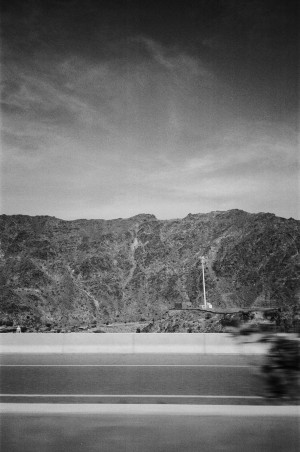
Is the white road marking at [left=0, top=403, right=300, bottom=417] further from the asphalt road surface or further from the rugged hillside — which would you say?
the rugged hillside

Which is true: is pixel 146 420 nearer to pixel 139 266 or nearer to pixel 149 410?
pixel 149 410

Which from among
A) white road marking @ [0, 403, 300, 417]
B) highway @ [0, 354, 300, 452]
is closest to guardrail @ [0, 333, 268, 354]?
highway @ [0, 354, 300, 452]

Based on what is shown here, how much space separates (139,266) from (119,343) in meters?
70.4

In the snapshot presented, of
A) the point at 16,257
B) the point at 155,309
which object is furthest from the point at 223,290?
the point at 16,257

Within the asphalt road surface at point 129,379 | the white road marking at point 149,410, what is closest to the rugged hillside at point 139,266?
the asphalt road surface at point 129,379

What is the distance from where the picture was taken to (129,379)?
888 cm

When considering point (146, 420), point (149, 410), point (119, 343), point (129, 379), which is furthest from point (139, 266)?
point (146, 420)

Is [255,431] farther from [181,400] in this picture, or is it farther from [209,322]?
[209,322]

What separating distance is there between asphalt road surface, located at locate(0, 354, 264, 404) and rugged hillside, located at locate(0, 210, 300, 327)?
179 feet

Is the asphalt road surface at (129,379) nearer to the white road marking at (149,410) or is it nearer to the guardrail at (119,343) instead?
the guardrail at (119,343)

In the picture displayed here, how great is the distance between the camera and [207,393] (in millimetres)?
7348

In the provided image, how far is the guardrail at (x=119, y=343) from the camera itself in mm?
12523

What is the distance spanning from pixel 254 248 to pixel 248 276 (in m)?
4.97

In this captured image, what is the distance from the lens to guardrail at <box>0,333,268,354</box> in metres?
12.5
